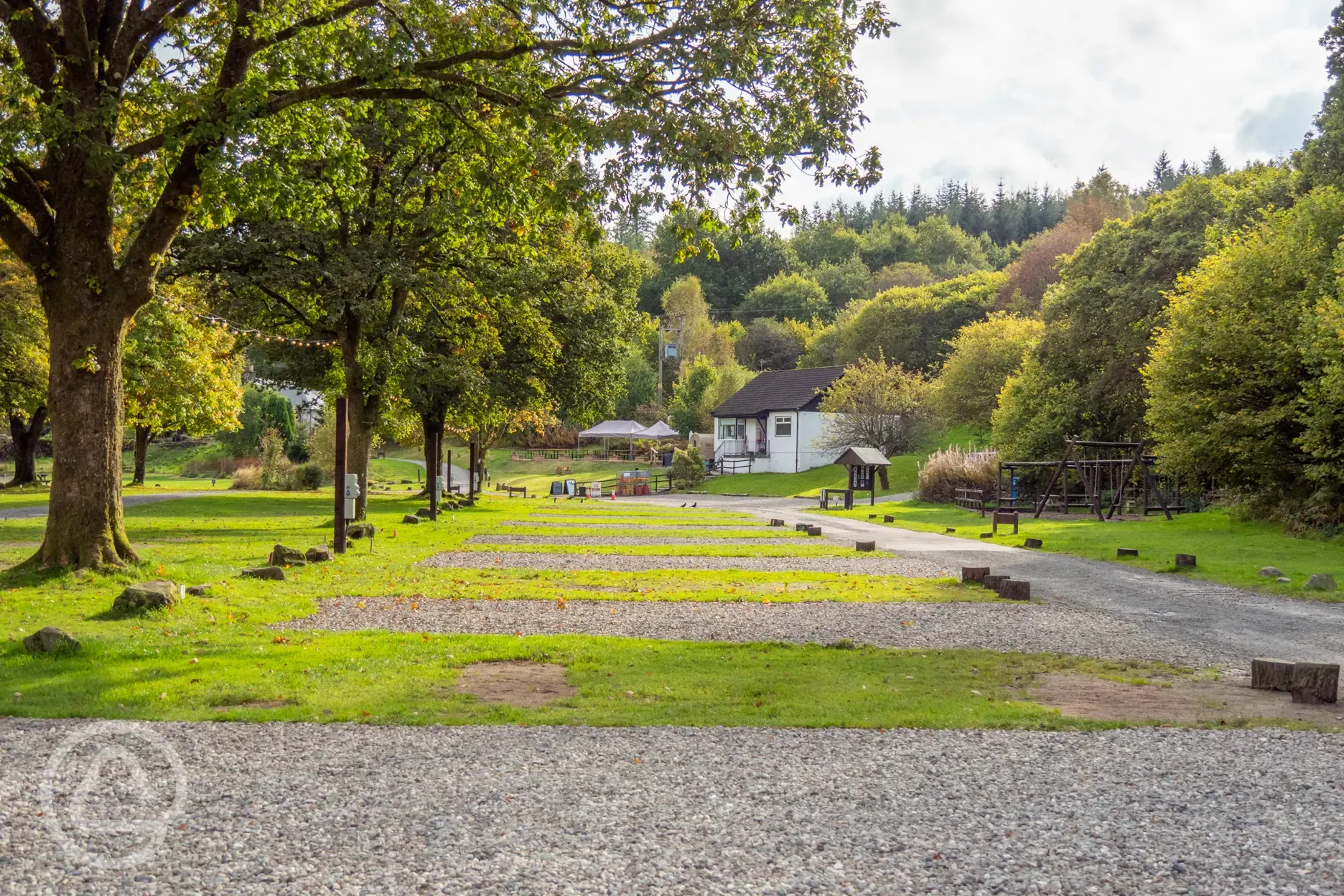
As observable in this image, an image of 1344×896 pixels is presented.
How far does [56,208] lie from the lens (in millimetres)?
12953

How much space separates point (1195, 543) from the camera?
74.7 feet

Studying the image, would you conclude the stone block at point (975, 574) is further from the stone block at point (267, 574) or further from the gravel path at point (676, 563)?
the stone block at point (267, 574)

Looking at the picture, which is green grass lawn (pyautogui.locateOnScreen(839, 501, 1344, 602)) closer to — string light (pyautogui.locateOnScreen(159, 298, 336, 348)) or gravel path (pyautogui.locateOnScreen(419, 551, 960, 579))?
gravel path (pyautogui.locateOnScreen(419, 551, 960, 579))

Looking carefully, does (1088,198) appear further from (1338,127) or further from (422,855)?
(422,855)

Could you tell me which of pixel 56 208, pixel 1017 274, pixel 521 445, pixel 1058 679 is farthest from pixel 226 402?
pixel 1017 274

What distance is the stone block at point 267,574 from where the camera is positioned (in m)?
13.9

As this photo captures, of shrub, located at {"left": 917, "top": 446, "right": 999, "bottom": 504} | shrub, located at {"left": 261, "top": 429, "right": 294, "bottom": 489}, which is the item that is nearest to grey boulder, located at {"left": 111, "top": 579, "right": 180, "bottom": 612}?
shrub, located at {"left": 917, "top": 446, "right": 999, "bottom": 504}

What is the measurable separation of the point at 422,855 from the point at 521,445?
7973cm

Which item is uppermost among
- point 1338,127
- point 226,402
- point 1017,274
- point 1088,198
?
point 1088,198

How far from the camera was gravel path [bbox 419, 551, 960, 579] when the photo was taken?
683 inches

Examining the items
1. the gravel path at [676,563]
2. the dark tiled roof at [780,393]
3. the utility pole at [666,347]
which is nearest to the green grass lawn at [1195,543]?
the gravel path at [676,563]

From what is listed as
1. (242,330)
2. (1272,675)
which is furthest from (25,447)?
(1272,675)

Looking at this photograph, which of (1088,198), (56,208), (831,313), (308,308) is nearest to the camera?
(56,208)

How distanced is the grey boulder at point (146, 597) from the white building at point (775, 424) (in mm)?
51962
